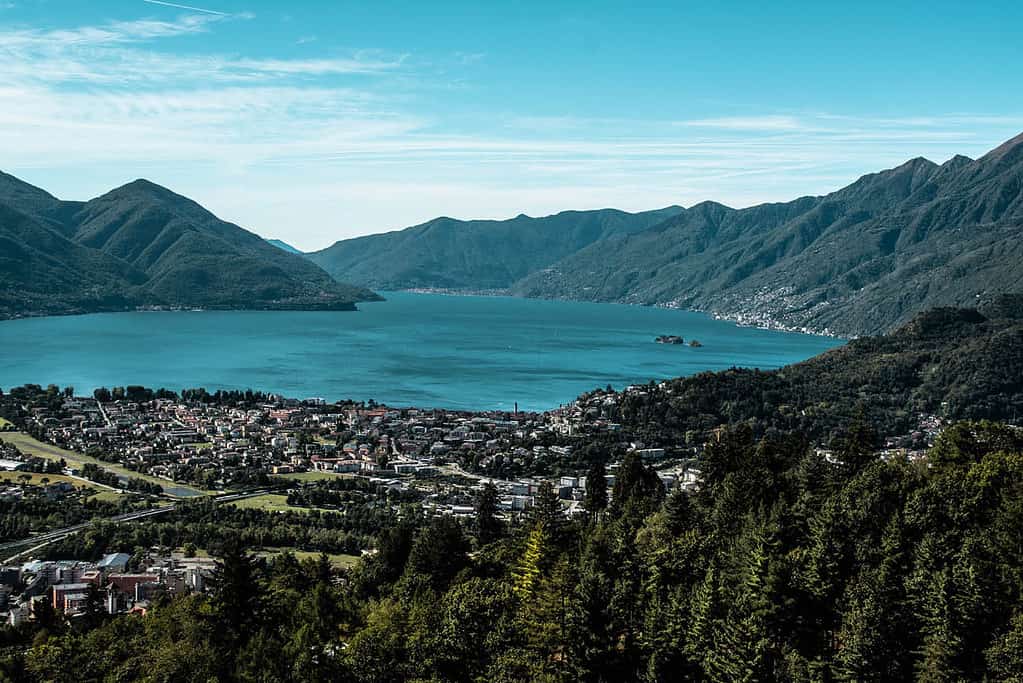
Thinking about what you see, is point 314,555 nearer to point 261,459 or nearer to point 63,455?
point 261,459

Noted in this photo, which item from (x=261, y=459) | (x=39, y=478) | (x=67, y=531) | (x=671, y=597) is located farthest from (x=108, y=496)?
(x=671, y=597)

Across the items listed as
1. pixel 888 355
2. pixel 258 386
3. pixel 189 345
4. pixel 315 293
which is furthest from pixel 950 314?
pixel 315 293

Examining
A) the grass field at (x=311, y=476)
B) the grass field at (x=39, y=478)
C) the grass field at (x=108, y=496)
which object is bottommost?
the grass field at (x=311, y=476)

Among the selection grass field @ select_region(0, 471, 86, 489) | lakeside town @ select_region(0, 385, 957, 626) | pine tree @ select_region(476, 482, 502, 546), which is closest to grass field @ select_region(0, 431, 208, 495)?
lakeside town @ select_region(0, 385, 957, 626)

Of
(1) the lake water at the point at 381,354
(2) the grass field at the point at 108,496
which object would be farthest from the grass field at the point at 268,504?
(1) the lake water at the point at 381,354

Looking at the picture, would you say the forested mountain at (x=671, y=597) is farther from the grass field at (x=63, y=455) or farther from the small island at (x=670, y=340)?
the small island at (x=670, y=340)

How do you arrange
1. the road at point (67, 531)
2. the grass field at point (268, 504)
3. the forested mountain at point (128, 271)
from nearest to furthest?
the road at point (67, 531) < the grass field at point (268, 504) < the forested mountain at point (128, 271)
